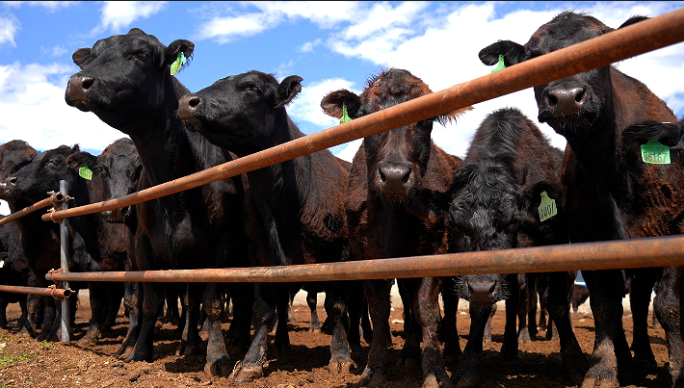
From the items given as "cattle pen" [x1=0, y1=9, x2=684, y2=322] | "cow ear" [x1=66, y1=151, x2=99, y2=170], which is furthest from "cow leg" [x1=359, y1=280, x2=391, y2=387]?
"cow ear" [x1=66, y1=151, x2=99, y2=170]

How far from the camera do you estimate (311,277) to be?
2.97 meters

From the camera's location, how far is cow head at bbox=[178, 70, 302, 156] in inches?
196

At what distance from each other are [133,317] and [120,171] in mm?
1824

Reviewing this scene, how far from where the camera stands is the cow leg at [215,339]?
16.2 feet

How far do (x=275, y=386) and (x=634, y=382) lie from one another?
2647 mm

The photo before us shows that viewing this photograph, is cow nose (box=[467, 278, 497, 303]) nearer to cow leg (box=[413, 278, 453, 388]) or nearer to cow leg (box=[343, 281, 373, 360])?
cow leg (box=[413, 278, 453, 388])

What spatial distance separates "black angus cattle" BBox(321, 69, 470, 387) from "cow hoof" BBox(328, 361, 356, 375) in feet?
1.74

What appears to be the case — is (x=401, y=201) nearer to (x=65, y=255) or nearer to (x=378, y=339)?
(x=378, y=339)

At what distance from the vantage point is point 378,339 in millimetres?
4590

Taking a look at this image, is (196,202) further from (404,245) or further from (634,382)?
(634,382)

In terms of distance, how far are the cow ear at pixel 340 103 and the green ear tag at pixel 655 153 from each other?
2253 mm

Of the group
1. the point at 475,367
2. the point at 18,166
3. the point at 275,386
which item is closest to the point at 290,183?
the point at 275,386

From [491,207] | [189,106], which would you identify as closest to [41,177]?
[189,106]

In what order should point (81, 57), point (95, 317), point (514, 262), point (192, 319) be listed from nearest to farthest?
point (514, 262) → point (192, 319) → point (81, 57) → point (95, 317)
